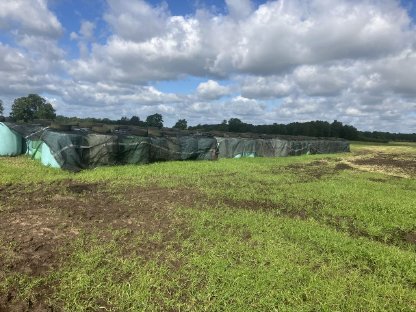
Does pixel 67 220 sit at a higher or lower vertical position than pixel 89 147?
lower

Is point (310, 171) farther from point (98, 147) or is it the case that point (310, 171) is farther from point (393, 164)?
point (393, 164)

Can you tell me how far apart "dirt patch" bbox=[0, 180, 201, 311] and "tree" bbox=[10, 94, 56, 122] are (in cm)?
4653

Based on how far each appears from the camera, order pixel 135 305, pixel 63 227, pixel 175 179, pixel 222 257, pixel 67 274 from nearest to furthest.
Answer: pixel 135 305, pixel 67 274, pixel 222 257, pixel 63 227, pixel 175 179

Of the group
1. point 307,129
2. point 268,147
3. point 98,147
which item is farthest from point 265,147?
point 307,129

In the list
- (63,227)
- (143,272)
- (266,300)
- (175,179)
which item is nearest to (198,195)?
(175,179)

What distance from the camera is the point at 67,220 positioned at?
7152 millimetres

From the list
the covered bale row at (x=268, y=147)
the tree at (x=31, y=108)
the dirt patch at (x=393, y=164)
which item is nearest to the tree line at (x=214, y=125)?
the tree at (x=31, y=108)

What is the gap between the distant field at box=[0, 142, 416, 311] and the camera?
443cm

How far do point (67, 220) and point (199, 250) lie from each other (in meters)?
3.05

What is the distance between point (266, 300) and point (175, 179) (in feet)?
29.6

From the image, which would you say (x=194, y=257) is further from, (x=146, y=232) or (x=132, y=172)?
(x=132, y=172)

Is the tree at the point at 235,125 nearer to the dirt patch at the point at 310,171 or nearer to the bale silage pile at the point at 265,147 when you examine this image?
the bale silage pile at the point at 265,147

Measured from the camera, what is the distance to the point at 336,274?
5227 millimetres

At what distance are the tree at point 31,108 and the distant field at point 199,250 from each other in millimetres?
46157
